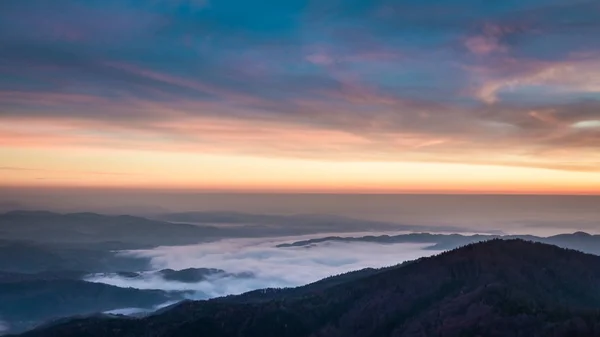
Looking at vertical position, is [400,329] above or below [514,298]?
below

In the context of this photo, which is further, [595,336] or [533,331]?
[533,331]

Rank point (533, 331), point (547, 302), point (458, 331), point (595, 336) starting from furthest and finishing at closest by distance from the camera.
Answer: point (547, 302), point (458, 331), point (533, 331), point (595, 336)

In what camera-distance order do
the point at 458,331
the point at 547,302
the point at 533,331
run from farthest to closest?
the point at 547,302 → the point at 458,331 → the point at 533,331

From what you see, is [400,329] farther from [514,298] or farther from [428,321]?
[514,298]

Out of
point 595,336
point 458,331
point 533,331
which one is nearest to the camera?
point 595,336

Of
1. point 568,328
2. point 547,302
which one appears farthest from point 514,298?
point 568,328

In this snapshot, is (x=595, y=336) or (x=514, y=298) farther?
(x=514, y=298)

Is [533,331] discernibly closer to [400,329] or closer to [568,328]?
[568,328]

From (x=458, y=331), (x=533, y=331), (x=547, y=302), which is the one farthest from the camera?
(x=547, y=302)
